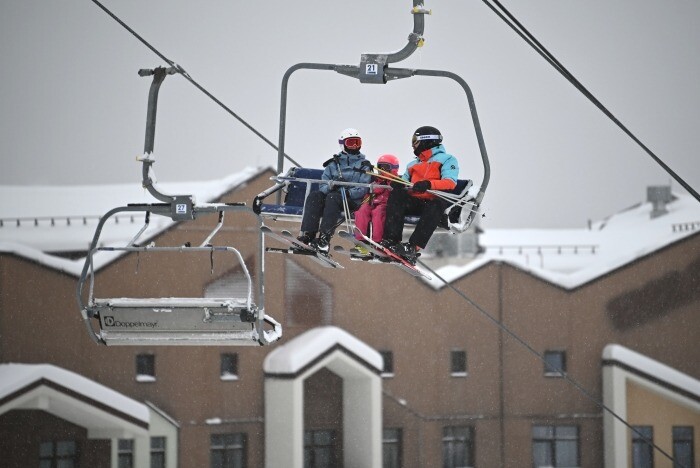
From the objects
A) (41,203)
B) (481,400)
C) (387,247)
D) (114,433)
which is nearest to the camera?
(387,247)

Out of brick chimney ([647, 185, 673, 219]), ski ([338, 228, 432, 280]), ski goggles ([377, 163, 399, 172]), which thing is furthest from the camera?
brick chimney ([647, 185, 673, 219])

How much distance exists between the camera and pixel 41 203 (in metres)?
39.5

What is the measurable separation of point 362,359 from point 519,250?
24.7m

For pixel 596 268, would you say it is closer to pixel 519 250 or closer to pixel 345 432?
pixel 345 432

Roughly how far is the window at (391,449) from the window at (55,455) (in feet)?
24.6

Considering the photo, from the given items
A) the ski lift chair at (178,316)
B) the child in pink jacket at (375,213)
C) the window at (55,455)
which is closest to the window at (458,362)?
the window at (55,455)

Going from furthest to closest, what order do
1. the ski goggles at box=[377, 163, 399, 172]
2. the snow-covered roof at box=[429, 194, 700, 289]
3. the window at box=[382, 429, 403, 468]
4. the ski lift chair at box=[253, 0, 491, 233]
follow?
the snow-covered roof at box=[429, 194, 700, 289], the window at box=[382, 429, 403, 468], the ski goggles at box=[377, 163, 399, 172], the ski lift chair at box=[253, 0, 491, 233]

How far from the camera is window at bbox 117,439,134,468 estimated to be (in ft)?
94.1

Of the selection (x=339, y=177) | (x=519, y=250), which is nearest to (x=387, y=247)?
(x=339, y=177)

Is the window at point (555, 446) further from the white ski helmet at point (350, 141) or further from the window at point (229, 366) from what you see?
the white ski helmet at point (350, 141)

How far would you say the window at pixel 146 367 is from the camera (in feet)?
96.8

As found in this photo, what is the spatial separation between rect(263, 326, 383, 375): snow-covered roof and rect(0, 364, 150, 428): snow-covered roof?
327 cm

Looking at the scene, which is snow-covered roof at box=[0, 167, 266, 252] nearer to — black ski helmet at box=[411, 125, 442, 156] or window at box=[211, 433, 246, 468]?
window at box=[211, 433, 246, 468]

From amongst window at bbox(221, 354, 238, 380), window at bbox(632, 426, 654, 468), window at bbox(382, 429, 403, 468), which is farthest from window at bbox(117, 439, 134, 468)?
window at bbox(632, 426, 654, 468)
